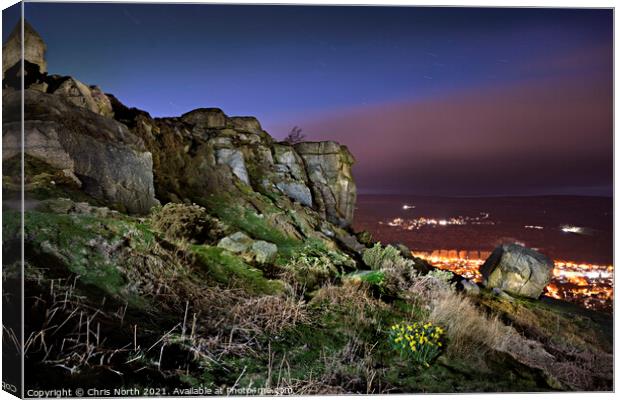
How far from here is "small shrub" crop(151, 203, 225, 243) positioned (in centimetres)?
643

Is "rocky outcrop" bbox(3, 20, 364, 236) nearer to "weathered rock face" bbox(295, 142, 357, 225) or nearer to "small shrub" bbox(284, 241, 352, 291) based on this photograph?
"weathered rock face" bbox(295, 142, 357, 225)

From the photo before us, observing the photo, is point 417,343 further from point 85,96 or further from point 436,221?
→ point 85,96

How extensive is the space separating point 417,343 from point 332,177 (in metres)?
8.90

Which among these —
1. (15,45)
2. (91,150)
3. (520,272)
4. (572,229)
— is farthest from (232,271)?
(520,272)

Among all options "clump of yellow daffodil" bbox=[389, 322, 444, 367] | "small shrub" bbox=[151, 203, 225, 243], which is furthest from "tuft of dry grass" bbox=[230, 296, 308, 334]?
"small shrub" bbox=[151, 203, 225, 243]

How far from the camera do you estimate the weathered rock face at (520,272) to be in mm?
9133

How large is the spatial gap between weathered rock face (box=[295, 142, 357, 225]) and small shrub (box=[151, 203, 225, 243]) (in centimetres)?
605

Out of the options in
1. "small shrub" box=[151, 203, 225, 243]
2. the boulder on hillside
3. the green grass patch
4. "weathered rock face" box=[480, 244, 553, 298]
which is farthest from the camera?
the boulder on hillside

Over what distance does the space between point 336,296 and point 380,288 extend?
102 cm

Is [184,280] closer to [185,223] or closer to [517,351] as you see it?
[185,223]

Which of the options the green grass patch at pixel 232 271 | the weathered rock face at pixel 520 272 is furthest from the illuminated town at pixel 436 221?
the weathered rock face at pixel 520 272

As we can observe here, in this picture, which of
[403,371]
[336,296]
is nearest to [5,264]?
[336,296]

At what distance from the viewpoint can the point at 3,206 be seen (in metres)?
5.07

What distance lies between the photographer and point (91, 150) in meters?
7.11
